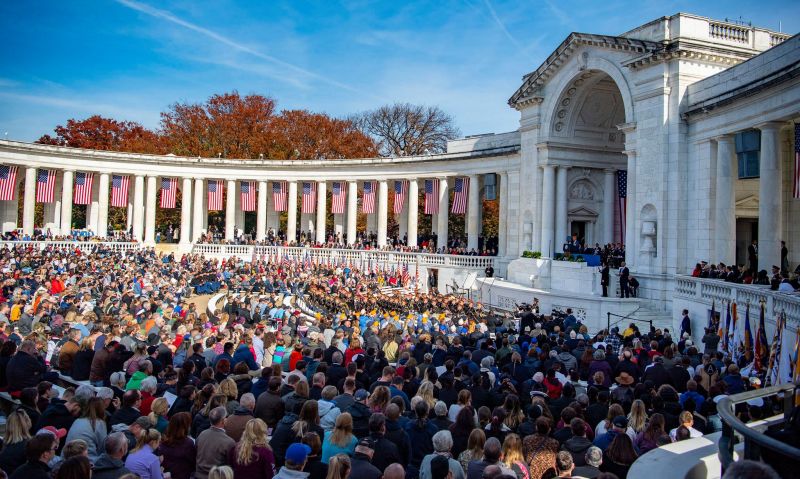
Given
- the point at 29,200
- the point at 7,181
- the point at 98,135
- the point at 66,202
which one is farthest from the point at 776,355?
the point at 98,135

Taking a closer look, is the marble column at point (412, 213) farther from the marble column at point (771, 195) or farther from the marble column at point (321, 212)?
the marble column at point (771, 195)

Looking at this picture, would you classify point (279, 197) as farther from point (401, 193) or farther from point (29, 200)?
point (29, 200)

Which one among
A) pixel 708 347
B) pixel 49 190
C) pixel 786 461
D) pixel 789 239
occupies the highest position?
pixel 49 190

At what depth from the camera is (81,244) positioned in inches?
2044

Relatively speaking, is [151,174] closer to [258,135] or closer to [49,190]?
[49,190]

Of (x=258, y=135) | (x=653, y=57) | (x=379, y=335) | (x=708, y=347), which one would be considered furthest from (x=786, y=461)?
(x=258, y=135)

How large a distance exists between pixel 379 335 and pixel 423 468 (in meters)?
12.5

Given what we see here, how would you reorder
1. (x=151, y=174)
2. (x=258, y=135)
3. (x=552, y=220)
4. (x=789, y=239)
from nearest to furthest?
(x=789, y=239) < (x=552, y=220) < (x=151, y=174) < (x=258, y=135)

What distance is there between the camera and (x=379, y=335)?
2062cm

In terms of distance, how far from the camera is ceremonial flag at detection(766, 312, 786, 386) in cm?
1762

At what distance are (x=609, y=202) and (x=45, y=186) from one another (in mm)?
47621

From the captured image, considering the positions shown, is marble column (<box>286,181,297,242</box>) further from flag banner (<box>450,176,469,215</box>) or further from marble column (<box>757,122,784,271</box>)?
marble column (<box>757,122,784,271</box>)

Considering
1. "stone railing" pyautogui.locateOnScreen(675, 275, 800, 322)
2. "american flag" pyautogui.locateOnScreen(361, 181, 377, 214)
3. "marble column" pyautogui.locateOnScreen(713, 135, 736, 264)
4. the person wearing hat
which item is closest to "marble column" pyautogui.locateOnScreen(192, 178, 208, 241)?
"american flag" pyautogui.locateOnScreen(361, 181, 377, 214)

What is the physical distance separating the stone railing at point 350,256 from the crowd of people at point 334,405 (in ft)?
86.3
